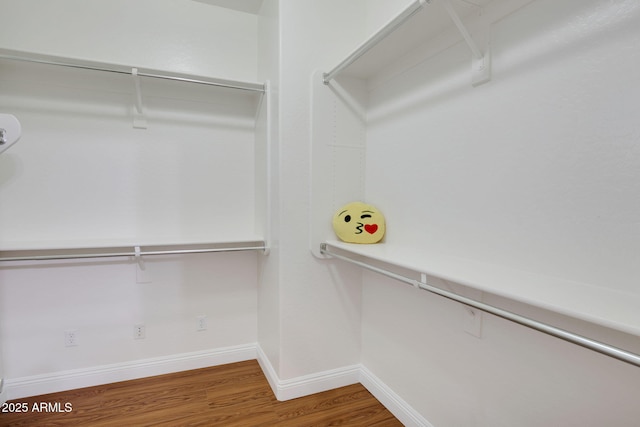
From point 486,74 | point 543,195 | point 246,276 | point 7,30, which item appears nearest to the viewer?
point 543,195

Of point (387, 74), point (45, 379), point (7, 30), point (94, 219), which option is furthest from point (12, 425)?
point (387, 74)

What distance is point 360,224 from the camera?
1.75m

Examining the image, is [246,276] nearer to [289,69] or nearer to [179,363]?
[179,363]

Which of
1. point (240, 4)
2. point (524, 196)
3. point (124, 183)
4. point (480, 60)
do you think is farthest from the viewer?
point (240, 4)

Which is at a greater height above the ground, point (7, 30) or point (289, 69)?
point (7, 30)

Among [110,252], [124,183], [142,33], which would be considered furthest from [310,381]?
[142,33]

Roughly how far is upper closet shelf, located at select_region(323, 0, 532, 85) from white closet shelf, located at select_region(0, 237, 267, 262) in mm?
1222

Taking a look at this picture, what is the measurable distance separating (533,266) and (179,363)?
211cm

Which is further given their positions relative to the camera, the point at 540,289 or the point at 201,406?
the point at 201,406

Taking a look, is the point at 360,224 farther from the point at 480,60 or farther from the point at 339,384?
the point at 339,384

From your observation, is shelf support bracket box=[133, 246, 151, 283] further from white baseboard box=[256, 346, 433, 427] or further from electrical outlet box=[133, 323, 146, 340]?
white baseboard box=[256, 346, 433, 427]

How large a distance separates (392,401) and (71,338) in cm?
189

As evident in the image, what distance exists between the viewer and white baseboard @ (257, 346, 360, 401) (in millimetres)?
1857

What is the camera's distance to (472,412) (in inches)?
50.9
